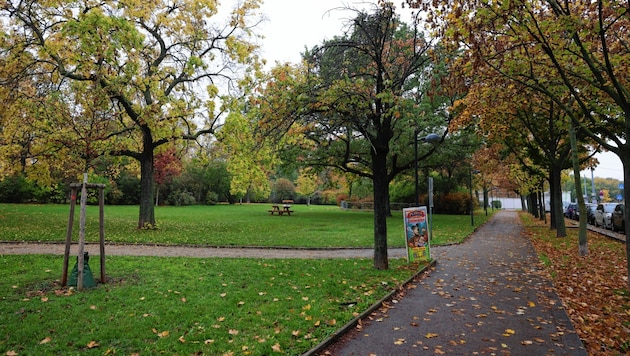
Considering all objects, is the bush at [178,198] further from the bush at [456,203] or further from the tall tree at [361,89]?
the tall tree at [361,89]

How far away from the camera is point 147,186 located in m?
17.4

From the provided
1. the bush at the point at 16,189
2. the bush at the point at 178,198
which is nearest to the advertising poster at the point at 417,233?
the bush at the point at 16,189

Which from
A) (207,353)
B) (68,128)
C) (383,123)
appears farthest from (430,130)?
(207,353)

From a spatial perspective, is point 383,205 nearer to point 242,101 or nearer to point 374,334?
point 374,334

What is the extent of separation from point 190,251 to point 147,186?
292 inches

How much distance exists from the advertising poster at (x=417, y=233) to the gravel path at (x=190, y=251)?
1576 mm

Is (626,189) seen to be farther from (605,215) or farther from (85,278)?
(605,215)

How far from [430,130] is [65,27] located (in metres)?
17.9

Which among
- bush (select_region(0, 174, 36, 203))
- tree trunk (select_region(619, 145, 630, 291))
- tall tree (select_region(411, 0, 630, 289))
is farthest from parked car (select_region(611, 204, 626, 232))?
bush (select_region(0, 174, 36, 203))

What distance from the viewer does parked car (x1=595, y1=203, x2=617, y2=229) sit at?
2248 cm

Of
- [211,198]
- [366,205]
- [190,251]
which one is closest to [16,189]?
[211,198]

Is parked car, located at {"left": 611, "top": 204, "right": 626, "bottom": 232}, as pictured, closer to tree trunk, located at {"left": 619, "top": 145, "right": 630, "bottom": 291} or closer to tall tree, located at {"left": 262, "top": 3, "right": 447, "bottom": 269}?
tree trunk, located at {"left": 619, "top": 145, "right": 630, "bottom": 291}

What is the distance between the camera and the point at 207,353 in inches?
160

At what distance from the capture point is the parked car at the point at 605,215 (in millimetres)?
22481
